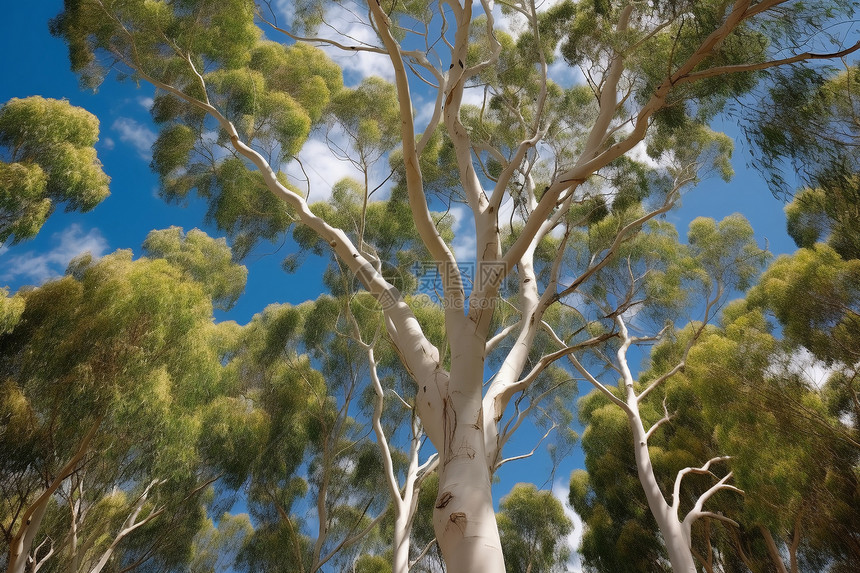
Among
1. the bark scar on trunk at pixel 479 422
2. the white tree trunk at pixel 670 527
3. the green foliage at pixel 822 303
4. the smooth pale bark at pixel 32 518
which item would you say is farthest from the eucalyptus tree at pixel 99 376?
the green foliage at pixel 822 303

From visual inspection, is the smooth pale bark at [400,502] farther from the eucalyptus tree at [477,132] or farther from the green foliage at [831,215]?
the green foliage at [831,215]

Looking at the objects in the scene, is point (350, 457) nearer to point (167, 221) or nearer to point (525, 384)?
point (167, 221)

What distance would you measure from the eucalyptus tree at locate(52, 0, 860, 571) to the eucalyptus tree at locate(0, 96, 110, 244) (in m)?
0.94

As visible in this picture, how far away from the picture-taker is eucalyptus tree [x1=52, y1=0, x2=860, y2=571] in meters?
2.36

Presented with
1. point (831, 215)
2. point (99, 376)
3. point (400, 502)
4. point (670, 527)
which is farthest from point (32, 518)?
point (831, 215)

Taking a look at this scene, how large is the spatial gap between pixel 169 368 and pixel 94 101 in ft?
10.0

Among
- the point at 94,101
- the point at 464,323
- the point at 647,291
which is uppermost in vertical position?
the point at 94,101

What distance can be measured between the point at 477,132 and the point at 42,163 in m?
4.53

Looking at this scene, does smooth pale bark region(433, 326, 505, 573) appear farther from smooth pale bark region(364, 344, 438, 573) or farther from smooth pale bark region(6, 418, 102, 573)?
smooth pale bark region(6, 418, 102, 573)

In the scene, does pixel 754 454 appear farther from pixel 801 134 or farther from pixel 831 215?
pixel 801 134

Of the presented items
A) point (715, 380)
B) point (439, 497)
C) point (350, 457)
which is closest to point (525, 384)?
point (439, 497)

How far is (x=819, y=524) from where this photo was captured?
199 inches

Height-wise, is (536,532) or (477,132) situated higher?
(477,132)

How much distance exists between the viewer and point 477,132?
20.1ft
